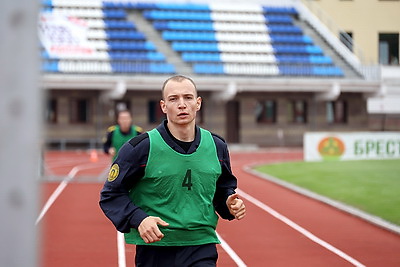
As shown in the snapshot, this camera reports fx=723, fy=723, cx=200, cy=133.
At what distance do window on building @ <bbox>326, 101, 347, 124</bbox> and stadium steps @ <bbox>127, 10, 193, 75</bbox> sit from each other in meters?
9.44

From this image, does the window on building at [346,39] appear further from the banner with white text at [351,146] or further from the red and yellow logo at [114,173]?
the red and yellow logo at [114,173]

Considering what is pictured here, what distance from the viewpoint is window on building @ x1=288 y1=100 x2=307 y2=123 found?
140ft

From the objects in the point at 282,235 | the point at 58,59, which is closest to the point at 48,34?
the point at 58,59

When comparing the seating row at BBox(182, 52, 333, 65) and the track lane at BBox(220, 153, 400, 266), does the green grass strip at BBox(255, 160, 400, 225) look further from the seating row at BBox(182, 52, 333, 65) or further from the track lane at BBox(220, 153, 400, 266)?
the seating row at BBox(182, 52, 333, 65)

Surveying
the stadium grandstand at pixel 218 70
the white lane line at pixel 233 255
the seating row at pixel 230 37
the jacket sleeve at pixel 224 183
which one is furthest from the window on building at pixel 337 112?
the jacket sleeve at pixel 224 183

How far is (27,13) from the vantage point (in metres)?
1.23

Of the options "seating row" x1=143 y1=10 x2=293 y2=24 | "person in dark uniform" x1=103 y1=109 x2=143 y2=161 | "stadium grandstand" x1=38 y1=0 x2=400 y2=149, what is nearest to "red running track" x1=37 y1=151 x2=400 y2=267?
"person in dark uniform" x1=103 y1=109 x2=143 y2=161

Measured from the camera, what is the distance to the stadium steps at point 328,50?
4184 cm

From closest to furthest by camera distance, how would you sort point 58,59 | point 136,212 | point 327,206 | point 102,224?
point 136,212, point 102,224, point 327,206, point 58,59

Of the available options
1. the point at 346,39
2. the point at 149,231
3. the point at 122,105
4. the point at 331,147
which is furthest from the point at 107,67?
the point at 149,231

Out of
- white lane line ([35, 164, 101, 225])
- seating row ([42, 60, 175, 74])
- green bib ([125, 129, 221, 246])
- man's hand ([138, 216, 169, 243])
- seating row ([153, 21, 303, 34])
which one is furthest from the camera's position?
seating row ([153, 21, 303, 34])

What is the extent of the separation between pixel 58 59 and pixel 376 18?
16922 millimetres

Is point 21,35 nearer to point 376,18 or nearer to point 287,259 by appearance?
point 287,259

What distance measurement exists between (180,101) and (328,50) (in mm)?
41270
